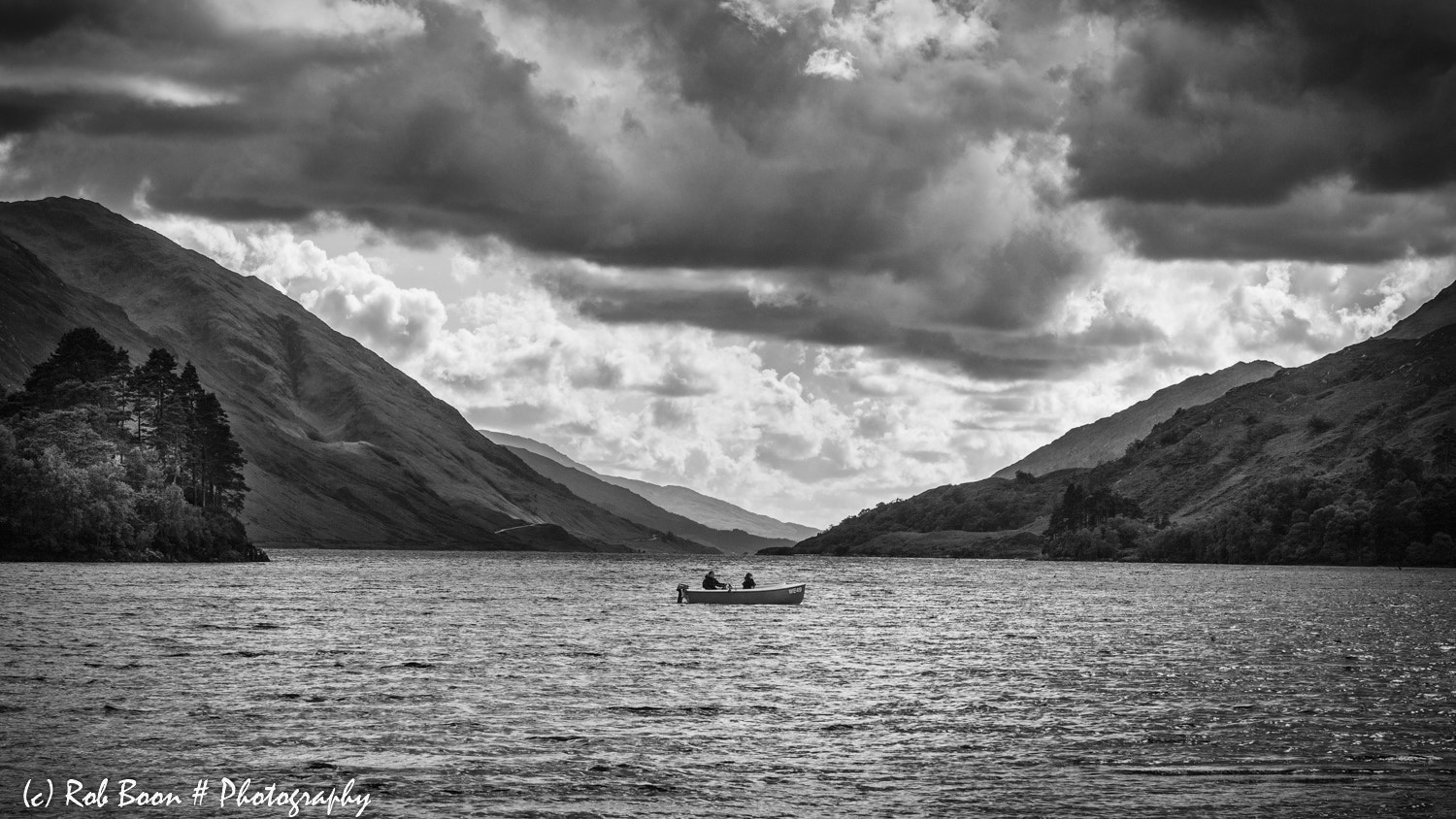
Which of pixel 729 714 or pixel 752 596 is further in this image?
pixel 752 596

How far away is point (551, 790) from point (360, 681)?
102 ft

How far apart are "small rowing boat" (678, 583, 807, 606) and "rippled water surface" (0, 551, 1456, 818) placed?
3618cm

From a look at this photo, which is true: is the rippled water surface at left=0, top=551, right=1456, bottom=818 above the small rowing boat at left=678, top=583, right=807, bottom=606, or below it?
below

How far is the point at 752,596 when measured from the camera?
511ft

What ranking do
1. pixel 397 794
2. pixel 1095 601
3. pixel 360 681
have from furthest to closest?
1. pixel 1095 601
2. pixel 360 681
3. pixel 397 794

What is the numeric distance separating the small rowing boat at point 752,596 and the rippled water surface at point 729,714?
36.2 m

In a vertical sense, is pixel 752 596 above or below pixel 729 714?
above

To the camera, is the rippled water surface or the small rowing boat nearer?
the rippled water surface

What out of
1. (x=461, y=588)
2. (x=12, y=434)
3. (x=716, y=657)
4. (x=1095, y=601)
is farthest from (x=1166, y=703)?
(x=12, y=434)

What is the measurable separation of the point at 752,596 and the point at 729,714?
9553 cm

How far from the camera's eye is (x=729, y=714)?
60594mm

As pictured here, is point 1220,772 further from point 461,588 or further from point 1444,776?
point 461,588

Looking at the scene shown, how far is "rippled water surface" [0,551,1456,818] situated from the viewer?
42.7 meters

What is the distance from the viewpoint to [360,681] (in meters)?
70.2
